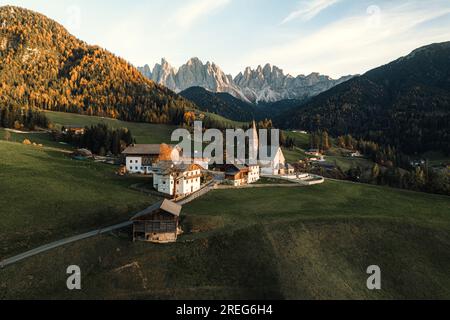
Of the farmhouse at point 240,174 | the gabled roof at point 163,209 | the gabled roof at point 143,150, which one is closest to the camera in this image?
the gabled roof at point 163,209

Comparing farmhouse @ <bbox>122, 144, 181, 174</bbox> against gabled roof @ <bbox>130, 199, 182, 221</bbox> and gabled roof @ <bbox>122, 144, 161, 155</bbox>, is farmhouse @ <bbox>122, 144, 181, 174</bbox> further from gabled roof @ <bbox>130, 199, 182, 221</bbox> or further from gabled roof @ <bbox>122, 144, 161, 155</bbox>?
gabled roof @ <bbox>130, 199, 182, 221</bbox>

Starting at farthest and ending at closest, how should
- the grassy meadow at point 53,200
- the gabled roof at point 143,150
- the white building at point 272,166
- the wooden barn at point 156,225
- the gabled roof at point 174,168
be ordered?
the white building at point 272,166 < the gabled roof at point 143,150 < the gabled roof at point 174,168 < the grassy meadow at point 53,200 < the wooden barn at point 156,225

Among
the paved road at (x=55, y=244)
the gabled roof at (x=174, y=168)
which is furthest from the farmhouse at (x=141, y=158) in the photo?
the paved road at (x=55, y=244)

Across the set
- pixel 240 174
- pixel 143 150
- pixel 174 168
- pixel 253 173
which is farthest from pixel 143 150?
pixel 253 173

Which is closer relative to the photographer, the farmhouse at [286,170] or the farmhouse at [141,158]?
the farmhouse at [141,158]

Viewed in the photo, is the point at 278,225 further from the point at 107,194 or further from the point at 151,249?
the point at 107,194

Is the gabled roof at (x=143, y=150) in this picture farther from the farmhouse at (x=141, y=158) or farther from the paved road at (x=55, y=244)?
the paved road at (x=55, y=244)
